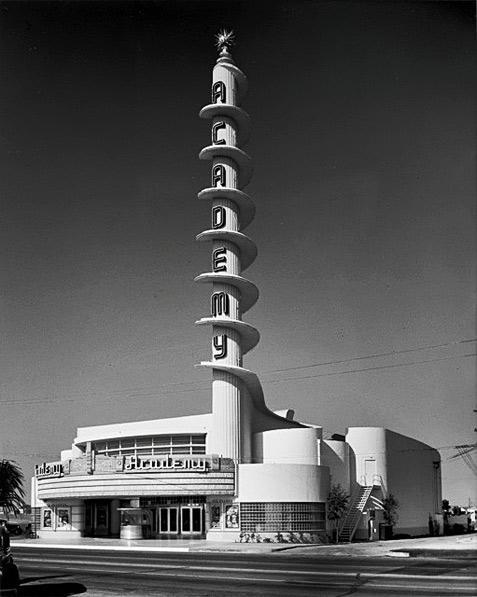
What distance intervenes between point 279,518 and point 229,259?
18.4m

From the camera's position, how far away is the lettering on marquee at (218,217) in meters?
63.6

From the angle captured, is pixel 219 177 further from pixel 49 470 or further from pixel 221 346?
pixel 49 470

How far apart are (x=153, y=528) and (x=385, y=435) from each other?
1816 centimetres

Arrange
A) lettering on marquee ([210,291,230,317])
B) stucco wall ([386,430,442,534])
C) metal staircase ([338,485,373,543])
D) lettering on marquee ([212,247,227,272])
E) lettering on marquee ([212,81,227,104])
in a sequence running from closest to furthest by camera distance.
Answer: metal staircase ([338,485,373,543]), lettering on marquee ([210,291,230,317]), lettering on marquee ([212,247,227,272]), lettering on marquee ([212,81,227,104]), stucco wall ([386,430,442,534])

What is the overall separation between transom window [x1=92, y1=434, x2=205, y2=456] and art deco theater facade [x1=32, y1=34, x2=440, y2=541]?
0.26 ft

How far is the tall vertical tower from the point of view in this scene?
6138 cm

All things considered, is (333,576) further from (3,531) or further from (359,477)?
(359,477)

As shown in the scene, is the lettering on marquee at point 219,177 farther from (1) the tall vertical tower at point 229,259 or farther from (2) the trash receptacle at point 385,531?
(2) the trash receptacle at point 385,531

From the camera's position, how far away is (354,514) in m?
61.6

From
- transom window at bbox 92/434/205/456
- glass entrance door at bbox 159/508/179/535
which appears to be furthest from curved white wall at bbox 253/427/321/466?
glass entrance door at bbox 159/508/179/535

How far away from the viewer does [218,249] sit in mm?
63531

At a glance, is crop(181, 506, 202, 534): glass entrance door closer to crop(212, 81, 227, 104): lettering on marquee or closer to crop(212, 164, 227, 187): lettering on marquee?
crop(212, 164, 227, 187): lettering on marquee

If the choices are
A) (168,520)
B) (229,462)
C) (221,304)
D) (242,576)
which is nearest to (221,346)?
(221,304)

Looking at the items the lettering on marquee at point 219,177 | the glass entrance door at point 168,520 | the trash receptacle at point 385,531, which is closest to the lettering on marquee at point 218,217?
the lettering on marquee at point 219,177
